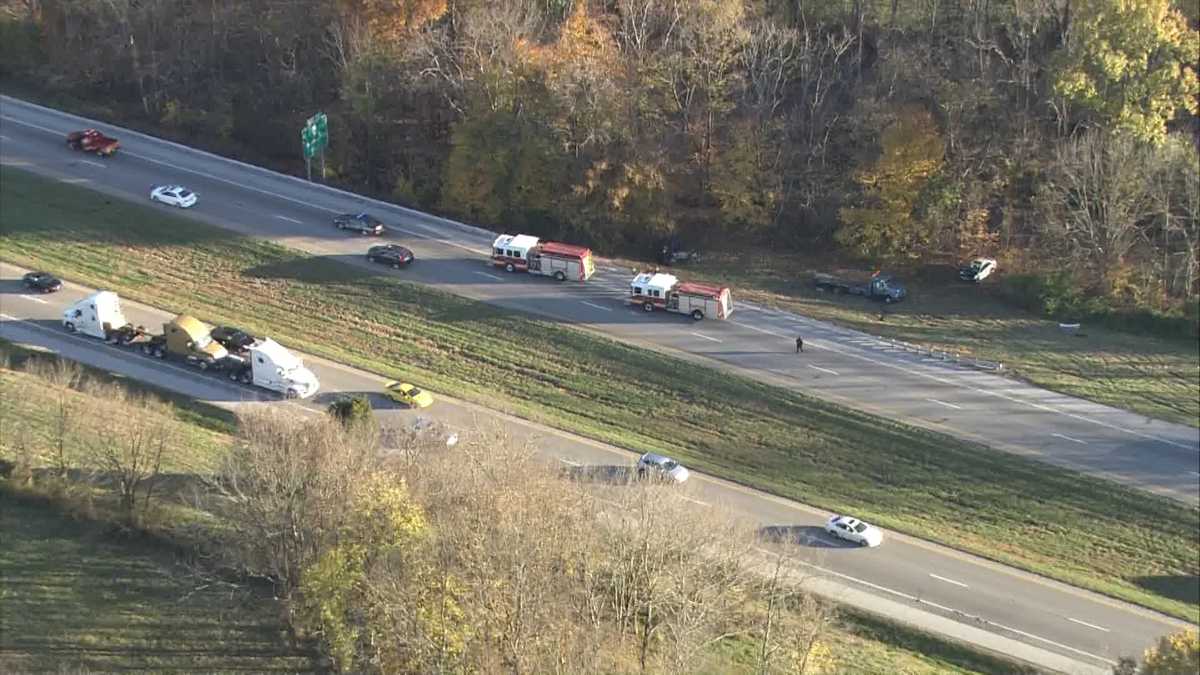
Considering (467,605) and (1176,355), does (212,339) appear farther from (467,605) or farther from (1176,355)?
(1176,355)

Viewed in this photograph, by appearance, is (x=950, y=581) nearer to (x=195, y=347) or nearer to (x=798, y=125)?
(x=798, y=125)

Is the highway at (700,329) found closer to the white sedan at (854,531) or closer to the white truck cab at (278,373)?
the white sedan at (854,531)

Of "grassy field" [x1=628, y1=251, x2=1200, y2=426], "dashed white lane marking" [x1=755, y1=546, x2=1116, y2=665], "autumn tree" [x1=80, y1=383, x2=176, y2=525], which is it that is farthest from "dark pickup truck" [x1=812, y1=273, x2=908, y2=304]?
"autumn tree" [x1=80, y1=383, x2=176, y2=525]

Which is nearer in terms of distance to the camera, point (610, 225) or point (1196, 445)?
point (1196, 445)

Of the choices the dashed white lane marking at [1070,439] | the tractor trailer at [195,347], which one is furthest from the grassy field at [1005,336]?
the tractor trailer at [195,347]

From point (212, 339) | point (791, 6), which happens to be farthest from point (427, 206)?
point (791, 6)
